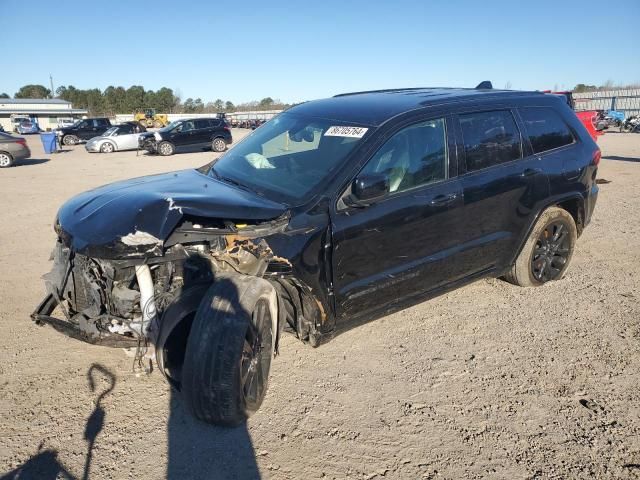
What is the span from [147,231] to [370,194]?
1.41 metres

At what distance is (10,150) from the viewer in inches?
640

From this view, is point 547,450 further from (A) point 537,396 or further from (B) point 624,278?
(B) point 624,278

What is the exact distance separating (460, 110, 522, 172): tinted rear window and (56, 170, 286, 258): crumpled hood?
5.62 feet

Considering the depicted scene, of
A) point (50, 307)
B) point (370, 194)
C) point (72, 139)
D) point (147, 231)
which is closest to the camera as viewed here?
point (147, 231)

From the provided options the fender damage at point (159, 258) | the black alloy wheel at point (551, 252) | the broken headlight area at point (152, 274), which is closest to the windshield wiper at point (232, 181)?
the fender damage at point (159, 258)

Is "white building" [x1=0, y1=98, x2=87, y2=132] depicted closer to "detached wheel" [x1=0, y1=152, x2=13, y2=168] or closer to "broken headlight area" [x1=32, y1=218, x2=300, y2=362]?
"detached wheel" [x1=0, y1=152, x2=13, y2=168]

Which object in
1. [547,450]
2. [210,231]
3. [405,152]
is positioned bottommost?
[547,450]

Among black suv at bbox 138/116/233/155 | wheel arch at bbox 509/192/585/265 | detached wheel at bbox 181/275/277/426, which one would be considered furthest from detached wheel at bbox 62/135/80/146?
wheel arch at bbox 509/192/585/265

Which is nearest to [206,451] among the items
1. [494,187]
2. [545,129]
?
[494,187]

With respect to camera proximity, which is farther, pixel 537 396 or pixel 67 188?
pixel 67 188

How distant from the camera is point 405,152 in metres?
3.35

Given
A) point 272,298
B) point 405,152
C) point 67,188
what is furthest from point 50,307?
point 67,188

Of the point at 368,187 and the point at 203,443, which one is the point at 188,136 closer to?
the point at 368,187

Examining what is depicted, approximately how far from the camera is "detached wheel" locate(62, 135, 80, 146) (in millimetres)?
29177
